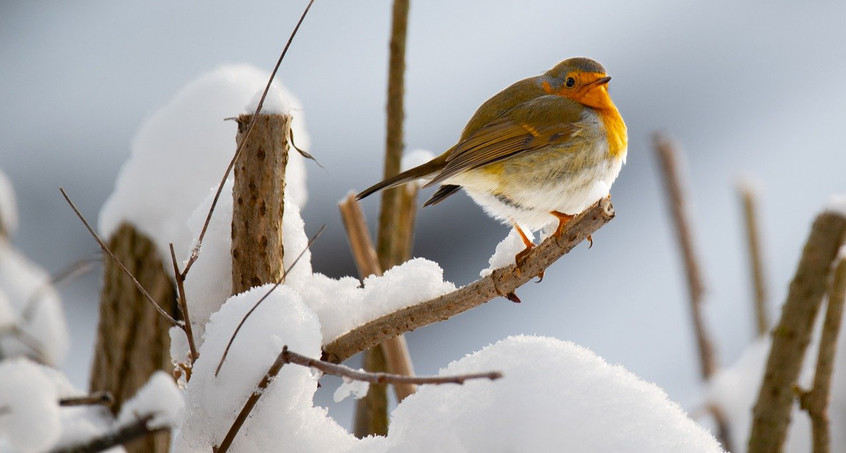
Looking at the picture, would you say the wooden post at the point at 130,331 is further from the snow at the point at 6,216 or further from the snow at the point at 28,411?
the snow at the point at 28,411

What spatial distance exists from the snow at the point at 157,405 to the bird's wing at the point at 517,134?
1060 millimetres

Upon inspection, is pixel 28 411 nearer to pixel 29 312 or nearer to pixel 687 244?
pixel 29 312

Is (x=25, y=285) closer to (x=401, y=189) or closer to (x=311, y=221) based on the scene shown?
(x=401, y=189)

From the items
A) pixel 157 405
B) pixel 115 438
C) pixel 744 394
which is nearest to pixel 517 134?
pixel 744 394

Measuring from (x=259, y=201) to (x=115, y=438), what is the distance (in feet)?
1.41

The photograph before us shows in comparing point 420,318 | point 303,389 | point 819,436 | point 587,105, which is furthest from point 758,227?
point 303,389

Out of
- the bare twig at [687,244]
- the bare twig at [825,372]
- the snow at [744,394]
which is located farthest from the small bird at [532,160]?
the snow at [744,394]

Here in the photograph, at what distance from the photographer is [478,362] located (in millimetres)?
1151

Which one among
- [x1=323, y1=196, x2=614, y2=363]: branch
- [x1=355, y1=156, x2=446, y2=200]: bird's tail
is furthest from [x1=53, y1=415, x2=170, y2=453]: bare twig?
[x1=355, y1=156, x2=446, y2=200]: bird's tail

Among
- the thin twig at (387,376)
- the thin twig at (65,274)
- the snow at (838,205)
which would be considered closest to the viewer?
the thin twig at (387,376)

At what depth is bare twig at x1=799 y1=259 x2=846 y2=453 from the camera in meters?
1.79

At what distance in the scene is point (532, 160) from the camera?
2.48 meters

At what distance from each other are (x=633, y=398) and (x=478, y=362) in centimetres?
22

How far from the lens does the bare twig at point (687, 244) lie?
2.88 m
